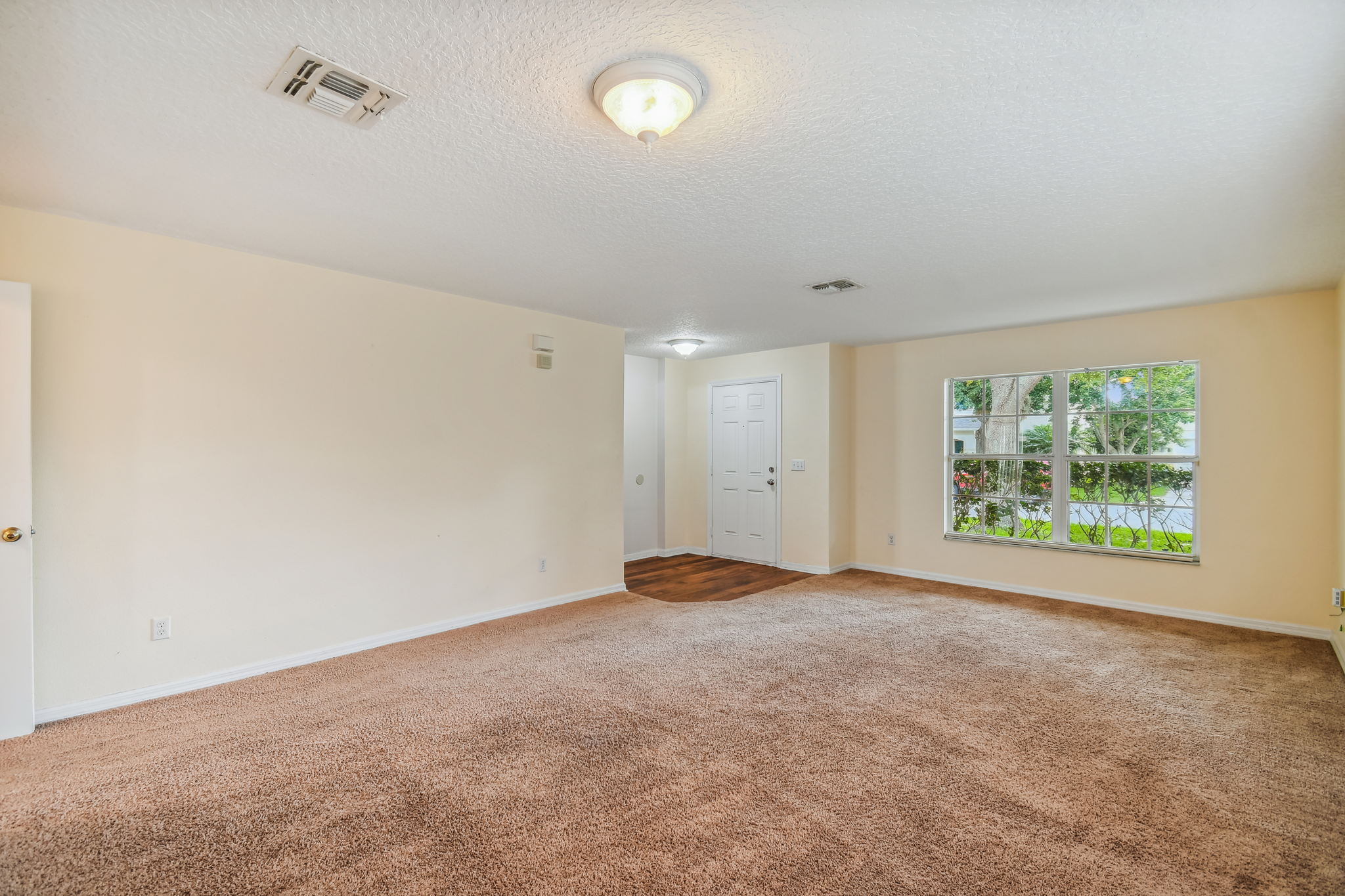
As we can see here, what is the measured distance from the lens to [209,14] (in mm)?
1580

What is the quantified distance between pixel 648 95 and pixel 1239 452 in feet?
16.4

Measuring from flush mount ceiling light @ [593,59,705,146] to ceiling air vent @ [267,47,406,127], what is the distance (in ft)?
2.17

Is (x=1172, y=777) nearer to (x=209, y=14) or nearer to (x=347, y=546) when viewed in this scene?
(x=209, y=14)

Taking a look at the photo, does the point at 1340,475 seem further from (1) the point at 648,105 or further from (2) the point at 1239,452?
(1) the point at 648,105

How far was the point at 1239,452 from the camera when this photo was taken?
173 inches

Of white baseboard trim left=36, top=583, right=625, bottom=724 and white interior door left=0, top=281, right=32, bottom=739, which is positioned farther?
white baseboard trim left=36, top=583, right=625, bottom=724

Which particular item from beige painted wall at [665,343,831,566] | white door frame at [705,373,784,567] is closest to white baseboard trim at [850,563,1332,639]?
beige painted wall at [665,343,831,566]

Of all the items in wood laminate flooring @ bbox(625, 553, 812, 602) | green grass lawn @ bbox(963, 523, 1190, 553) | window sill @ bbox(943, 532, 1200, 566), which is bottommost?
wood laminate flooring @ bbox(625, 553, 812, 602)

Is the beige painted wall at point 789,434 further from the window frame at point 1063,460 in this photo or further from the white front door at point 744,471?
the window frame at point 1063,460

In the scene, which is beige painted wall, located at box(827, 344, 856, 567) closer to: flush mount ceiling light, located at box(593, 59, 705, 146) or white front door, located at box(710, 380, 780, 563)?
white front door, located at box(710, 380, 780, 563)

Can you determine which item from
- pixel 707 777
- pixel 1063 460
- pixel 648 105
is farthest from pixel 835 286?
pixel 707 777

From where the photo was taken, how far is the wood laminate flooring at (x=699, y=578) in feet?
18.0

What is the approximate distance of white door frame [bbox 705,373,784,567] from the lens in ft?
21.8

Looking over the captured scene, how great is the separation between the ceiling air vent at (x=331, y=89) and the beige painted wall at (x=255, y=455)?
6.29 feet
